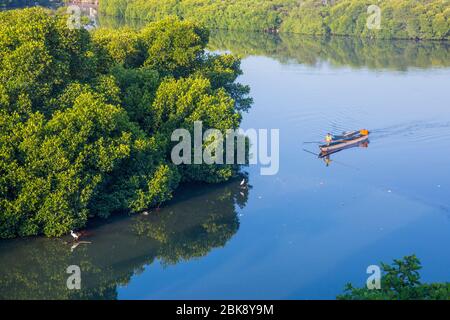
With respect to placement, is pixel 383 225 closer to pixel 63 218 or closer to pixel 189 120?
pixel 189 120

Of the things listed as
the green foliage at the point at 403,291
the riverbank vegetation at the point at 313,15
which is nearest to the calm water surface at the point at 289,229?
the green foliage at the point at 403,291

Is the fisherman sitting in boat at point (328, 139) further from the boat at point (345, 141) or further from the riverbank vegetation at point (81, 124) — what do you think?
the riverbank vegetation at point (81, 124)

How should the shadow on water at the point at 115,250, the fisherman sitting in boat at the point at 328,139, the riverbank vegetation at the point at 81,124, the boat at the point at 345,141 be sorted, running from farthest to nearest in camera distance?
the fisherman sitting in boat at the point at 328,139 < the boat at the point at 345,141 < the riverbank vegetation at the point at 81,124 < the shadow on water at the point at 115,250

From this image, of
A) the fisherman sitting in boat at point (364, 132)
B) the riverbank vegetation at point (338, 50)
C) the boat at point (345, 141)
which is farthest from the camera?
the riverbank vegetation at point (338, 50)

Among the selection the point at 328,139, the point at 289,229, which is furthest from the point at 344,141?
the point at 289,229

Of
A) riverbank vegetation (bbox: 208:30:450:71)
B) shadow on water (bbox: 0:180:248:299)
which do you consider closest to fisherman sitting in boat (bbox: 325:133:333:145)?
shadow on water (bbox: 0:180:248:299)

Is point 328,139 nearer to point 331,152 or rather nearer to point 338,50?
point 331,152
